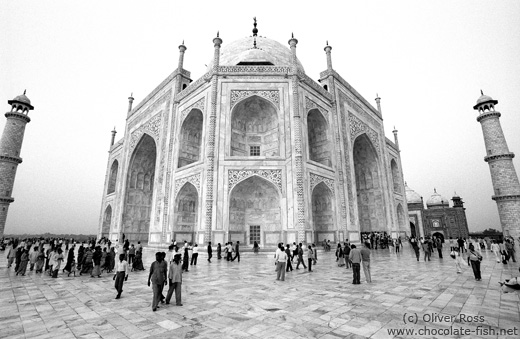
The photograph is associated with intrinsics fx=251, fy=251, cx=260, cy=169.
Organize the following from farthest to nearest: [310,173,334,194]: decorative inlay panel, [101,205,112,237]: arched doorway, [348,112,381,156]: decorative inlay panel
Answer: [101,205,112,237]: arched doorway < [348,112,381,156]: decorative inlay panel < [310,173,334,194]: decorative inlay panel

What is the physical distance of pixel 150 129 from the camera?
23.2 meters

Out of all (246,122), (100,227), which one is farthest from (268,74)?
(100,227)

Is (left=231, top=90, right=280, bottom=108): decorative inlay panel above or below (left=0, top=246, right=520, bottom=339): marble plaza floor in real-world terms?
above

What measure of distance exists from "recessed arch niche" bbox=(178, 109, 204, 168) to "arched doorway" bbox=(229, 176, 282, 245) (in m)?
5.93

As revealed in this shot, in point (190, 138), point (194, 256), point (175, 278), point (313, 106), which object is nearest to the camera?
point (175, 278)

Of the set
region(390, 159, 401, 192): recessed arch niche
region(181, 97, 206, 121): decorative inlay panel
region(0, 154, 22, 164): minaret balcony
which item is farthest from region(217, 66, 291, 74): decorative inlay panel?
region(0, 154, 22, 164): minaret balcony

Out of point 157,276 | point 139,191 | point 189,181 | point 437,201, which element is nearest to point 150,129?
point 139,191

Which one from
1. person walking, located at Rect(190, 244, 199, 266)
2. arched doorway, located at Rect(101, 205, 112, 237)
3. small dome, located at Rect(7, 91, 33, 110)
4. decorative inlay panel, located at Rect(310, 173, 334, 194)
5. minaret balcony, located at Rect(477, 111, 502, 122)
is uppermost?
small dome, located at Rect(7, 91, 33, 110)

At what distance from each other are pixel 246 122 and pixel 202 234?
27.4 feet

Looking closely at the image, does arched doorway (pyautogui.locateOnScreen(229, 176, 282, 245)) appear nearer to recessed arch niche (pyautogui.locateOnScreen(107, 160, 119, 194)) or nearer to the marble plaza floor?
the marble plaza floor

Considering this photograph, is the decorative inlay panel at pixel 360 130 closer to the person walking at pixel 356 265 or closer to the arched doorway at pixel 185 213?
the arched doorway at pixel 185 213

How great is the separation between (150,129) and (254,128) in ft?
36.0

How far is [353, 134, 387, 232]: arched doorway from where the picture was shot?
80.8 feet

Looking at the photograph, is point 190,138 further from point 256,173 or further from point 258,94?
point 256,173
